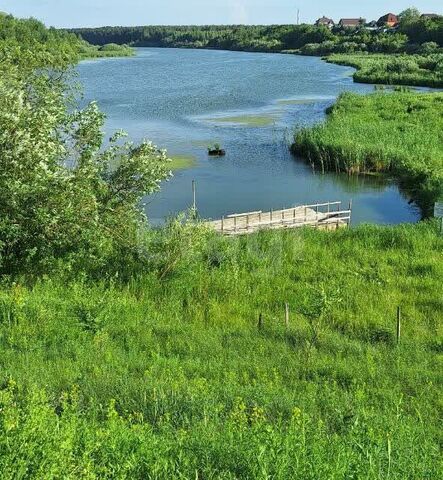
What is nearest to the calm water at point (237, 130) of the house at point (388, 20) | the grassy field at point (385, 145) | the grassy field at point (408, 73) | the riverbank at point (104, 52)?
the grassy field at point (385, 145)

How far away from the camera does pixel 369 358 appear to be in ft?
39.9

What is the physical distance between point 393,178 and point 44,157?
2433 centimetres

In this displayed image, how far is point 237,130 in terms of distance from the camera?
160 feet

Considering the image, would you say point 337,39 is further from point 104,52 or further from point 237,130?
point 237,130

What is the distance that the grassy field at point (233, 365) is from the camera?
674cm

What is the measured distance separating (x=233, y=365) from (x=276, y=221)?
1352 cm

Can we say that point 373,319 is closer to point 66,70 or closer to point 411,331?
point 411,331

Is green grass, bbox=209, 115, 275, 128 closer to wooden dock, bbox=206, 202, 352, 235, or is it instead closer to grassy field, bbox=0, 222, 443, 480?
wooden dock, bbox=206, 202, 352, 235

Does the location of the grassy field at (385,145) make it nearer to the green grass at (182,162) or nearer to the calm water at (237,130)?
the calm water at (237,130)

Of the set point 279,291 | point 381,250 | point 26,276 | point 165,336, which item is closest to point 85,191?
point 26,276

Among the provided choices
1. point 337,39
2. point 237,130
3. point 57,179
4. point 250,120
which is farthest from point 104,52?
point 57,179

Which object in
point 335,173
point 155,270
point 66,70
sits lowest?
point 335,173

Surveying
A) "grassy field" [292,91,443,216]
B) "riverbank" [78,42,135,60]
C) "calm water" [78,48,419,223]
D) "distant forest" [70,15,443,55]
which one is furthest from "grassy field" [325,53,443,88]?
"riverbank" [78,42,135,60]

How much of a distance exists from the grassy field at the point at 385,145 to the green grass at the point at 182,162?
6837 mm
